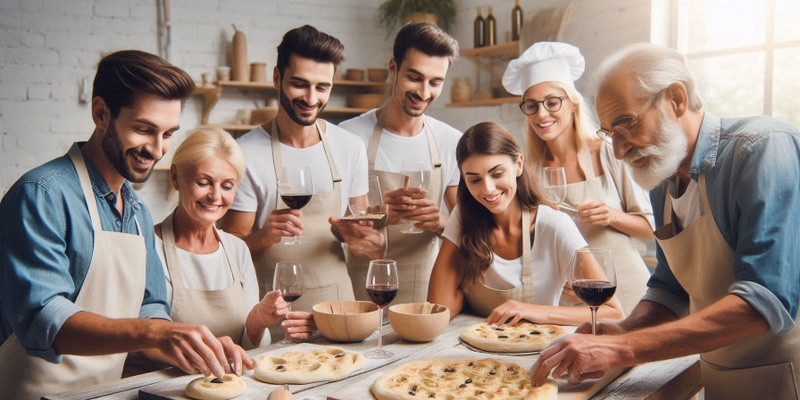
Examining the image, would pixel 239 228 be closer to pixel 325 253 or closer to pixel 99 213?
pixel 325 253

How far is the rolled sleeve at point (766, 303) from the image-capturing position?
1.66 meters

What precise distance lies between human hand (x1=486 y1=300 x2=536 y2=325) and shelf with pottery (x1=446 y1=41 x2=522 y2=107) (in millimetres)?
3450

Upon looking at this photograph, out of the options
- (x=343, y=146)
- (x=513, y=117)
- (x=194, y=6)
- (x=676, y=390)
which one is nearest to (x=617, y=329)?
(x=676, y=390)

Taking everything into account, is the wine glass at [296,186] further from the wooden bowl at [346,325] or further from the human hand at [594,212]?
the human hand at [594,212]

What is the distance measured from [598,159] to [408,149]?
96cm

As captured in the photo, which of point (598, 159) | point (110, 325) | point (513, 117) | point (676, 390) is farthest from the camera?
point (513, 117)

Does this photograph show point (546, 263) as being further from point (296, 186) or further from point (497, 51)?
point (497, 51)

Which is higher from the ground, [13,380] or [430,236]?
[430,236]

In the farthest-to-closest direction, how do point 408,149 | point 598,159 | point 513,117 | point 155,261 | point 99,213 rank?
point 513,117, point 408,149, point 598,159, point 155,261, point 99,213

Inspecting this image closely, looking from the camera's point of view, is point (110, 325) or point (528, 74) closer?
point (110, 325)

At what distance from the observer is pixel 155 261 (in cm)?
227

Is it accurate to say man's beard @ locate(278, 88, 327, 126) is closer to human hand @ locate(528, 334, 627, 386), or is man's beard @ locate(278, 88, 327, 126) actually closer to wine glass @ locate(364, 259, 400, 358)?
wine glass @ locate(364, 259, 400, 358)

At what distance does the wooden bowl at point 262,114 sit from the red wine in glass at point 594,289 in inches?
181

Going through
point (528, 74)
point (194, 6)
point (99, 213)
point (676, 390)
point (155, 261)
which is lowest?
point (676, 390)
